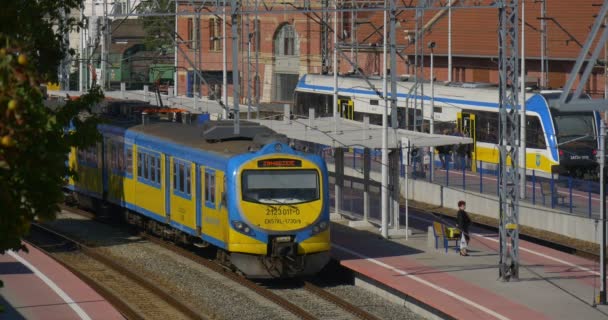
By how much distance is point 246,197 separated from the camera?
21875 mm

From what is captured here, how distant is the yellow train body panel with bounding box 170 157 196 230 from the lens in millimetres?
24062

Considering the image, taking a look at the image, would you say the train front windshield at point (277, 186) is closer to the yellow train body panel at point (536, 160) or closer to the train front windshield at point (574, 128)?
the yellow train body panel at point (536, 160)

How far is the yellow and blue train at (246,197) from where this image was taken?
2188cm

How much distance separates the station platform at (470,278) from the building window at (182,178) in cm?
323

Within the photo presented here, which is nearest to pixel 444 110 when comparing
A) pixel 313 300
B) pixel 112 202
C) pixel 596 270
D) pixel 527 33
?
pixel 527 33

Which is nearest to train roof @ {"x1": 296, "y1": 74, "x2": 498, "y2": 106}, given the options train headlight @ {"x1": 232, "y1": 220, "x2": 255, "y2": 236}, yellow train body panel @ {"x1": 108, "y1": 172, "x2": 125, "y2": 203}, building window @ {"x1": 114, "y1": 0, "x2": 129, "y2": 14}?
building window @ {"x1": 114, "y1": 0, "x2": 129, "y2": 14}

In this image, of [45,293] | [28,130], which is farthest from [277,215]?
[28,130]

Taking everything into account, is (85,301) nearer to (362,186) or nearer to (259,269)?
(259,269)

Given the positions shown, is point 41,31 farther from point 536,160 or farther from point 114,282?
point 536,160

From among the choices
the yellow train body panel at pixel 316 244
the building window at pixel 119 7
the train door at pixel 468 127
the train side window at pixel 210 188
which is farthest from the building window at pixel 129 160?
the train door at pixel 468 127

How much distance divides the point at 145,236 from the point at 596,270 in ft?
34.7

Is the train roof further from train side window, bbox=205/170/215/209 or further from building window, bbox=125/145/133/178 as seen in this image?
train side window, bbox=205/170/215/209

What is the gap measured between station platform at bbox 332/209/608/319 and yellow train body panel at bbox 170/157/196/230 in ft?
9.72

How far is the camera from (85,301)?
2011 centimetres
